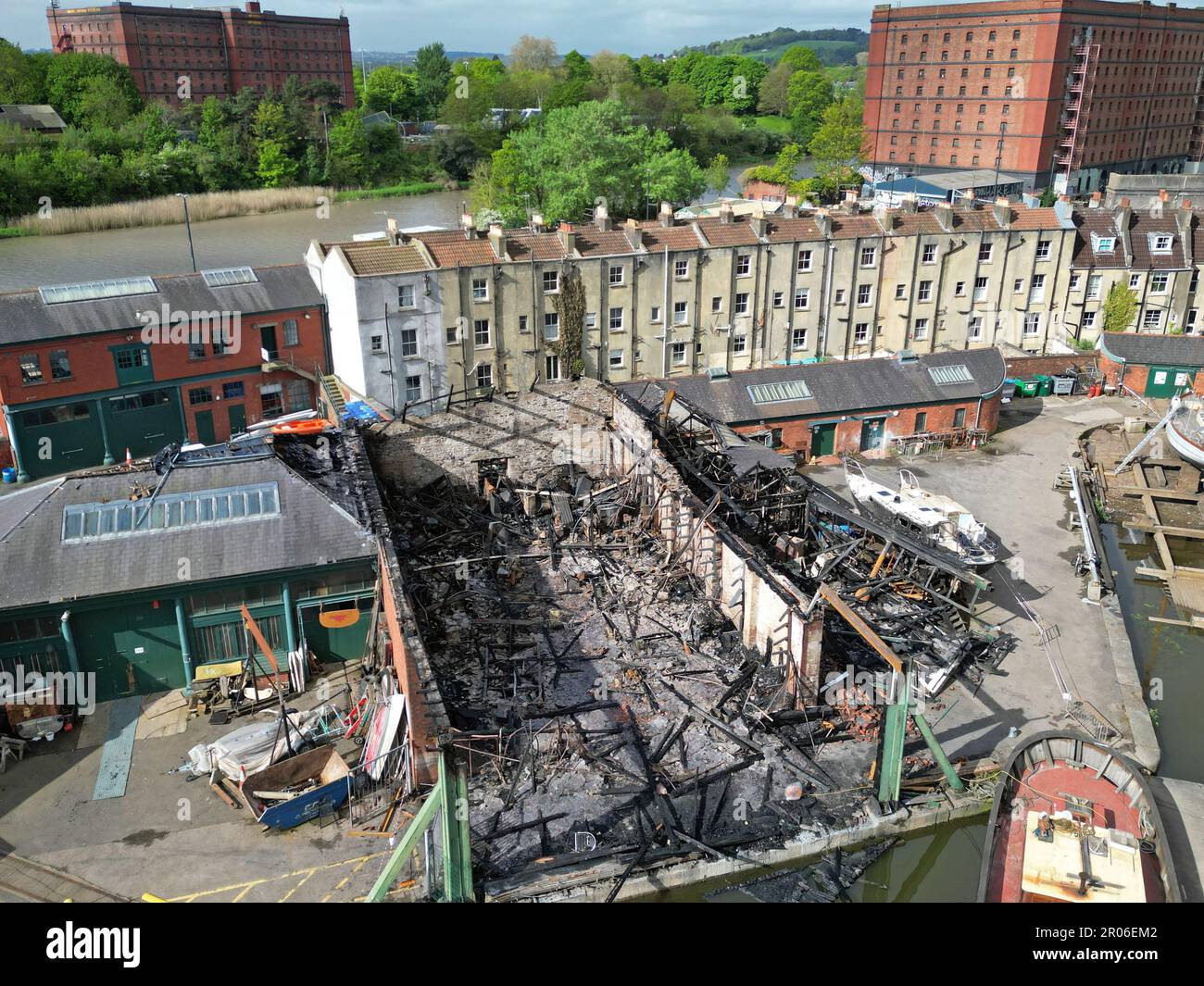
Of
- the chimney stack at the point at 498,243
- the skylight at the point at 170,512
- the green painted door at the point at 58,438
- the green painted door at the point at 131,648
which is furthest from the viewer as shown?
the chimney stack at the point at 498,243

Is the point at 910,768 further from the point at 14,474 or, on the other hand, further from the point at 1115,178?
the point at 1115,178

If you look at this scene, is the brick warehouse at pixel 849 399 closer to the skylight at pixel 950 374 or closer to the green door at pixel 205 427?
the skylight at pixel 950 374

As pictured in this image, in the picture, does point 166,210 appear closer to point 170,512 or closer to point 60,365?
point 60,365

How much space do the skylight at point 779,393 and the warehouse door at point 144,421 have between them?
21133mm

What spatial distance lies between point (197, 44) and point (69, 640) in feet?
338

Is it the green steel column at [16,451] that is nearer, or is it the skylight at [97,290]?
the green steel column at [16,451]

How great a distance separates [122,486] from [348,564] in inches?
224

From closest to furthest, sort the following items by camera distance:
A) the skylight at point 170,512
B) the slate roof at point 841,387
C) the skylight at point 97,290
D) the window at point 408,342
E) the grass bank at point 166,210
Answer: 1. the skylight at point 170,512
2. the skylight at point 97,290
3. the slate roof at point 841,387
4. the window at point 408,342
5. the grass bank at point 166,210

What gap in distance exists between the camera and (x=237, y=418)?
3644 centimetres

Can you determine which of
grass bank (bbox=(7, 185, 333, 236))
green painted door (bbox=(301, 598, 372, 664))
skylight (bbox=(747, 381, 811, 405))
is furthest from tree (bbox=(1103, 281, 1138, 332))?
grass bank (bbox=(7, 185, 333, 236))

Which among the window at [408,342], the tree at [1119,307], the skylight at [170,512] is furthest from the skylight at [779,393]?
the tree at [1119,307]

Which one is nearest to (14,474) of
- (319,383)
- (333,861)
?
(319,383)

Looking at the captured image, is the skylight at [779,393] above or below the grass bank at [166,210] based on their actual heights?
below

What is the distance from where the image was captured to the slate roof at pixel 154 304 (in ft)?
104
